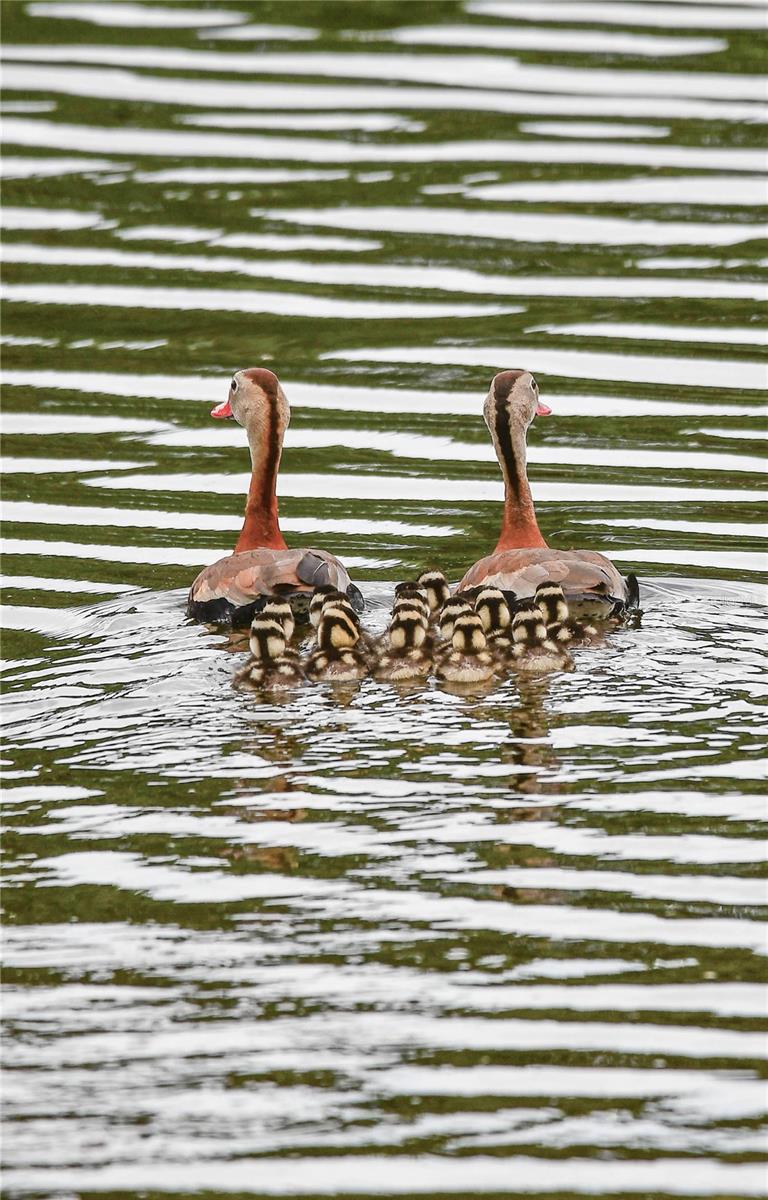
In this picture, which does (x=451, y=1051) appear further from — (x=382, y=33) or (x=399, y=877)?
(x=382, y=33)

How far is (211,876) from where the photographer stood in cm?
616

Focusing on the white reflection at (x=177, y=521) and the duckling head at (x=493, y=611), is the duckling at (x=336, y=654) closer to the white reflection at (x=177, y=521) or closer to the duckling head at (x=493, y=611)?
the duckling head at (x=493, y=611)

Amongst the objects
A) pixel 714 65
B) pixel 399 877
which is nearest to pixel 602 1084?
pixel 399 877

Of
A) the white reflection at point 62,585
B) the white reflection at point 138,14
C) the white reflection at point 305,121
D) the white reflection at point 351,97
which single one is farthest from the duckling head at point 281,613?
the white reflection at point 138,14

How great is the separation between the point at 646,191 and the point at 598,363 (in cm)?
241

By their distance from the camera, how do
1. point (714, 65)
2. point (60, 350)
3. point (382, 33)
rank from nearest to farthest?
1. point (60, 350)
2. point (714, 65)
3. point (382, 33)

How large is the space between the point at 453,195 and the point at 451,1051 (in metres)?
9.48

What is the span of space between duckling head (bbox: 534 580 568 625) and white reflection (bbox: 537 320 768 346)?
13.7ft

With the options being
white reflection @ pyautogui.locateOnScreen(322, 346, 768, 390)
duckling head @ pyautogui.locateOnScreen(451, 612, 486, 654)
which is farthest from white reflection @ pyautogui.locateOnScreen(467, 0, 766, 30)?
duckling head @ pyautogui.locateOnScreen(451, 612, 486, 654)

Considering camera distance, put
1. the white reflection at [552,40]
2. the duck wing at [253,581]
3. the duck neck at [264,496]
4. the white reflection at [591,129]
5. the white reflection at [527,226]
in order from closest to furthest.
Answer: the duck wing at [253,581], the duck neck at [264,496], the white reflection at [527,226], the white reflection at [591,129], the white reflection at [552,40]

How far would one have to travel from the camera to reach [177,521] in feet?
34.3

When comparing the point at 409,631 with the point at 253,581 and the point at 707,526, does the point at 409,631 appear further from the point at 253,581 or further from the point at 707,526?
the point at 707,526

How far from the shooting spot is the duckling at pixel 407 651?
7910 mm

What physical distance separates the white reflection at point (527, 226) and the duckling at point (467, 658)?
234 inches
